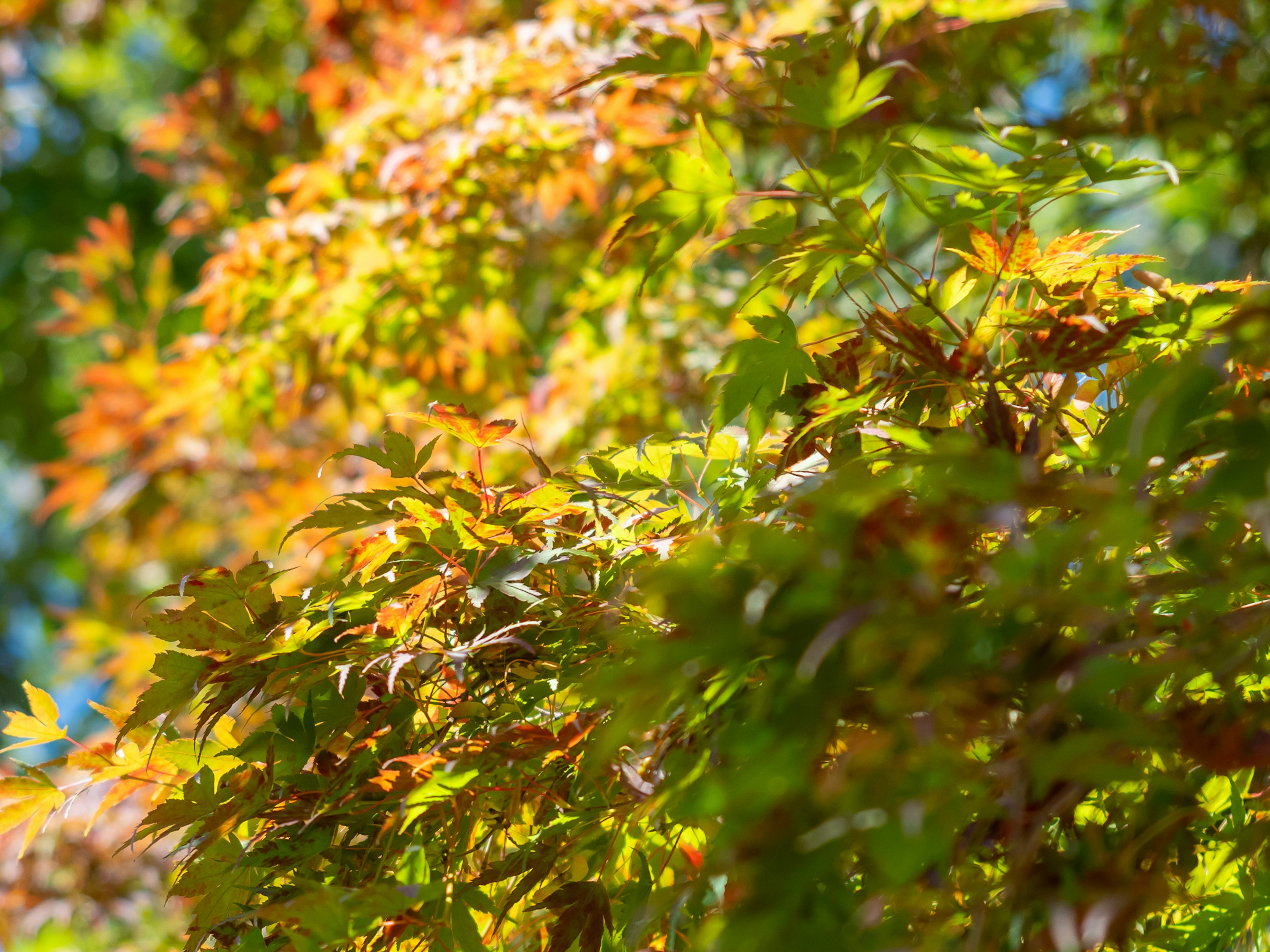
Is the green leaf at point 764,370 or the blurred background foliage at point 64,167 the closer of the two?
the green leaf at point 764,370

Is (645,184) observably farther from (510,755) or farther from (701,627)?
(701,627)

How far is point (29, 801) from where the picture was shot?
712 mm

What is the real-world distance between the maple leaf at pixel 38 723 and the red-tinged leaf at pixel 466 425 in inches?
15.3

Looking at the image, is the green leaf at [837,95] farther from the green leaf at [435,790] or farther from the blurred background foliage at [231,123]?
the green leaf at [435,790]

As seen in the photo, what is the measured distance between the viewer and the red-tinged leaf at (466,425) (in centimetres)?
66

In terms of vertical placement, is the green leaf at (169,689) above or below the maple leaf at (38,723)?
above

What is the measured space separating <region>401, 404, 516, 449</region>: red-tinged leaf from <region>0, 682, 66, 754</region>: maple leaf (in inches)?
15.3

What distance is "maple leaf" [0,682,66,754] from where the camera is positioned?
0.72m

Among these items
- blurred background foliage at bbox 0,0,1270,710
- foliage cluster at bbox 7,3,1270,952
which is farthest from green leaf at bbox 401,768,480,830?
blurred background foliage at bbox 0,0,1270,710

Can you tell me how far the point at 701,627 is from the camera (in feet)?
1.24

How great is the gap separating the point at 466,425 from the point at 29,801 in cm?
46

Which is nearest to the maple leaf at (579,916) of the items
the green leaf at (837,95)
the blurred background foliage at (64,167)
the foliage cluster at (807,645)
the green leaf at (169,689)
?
the foliage cluster at (807,645)

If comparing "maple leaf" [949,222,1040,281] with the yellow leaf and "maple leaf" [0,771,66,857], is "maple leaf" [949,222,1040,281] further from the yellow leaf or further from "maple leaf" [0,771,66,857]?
"maple leaf" [0,771,66,857]

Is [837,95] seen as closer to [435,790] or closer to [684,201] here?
[684,201]
